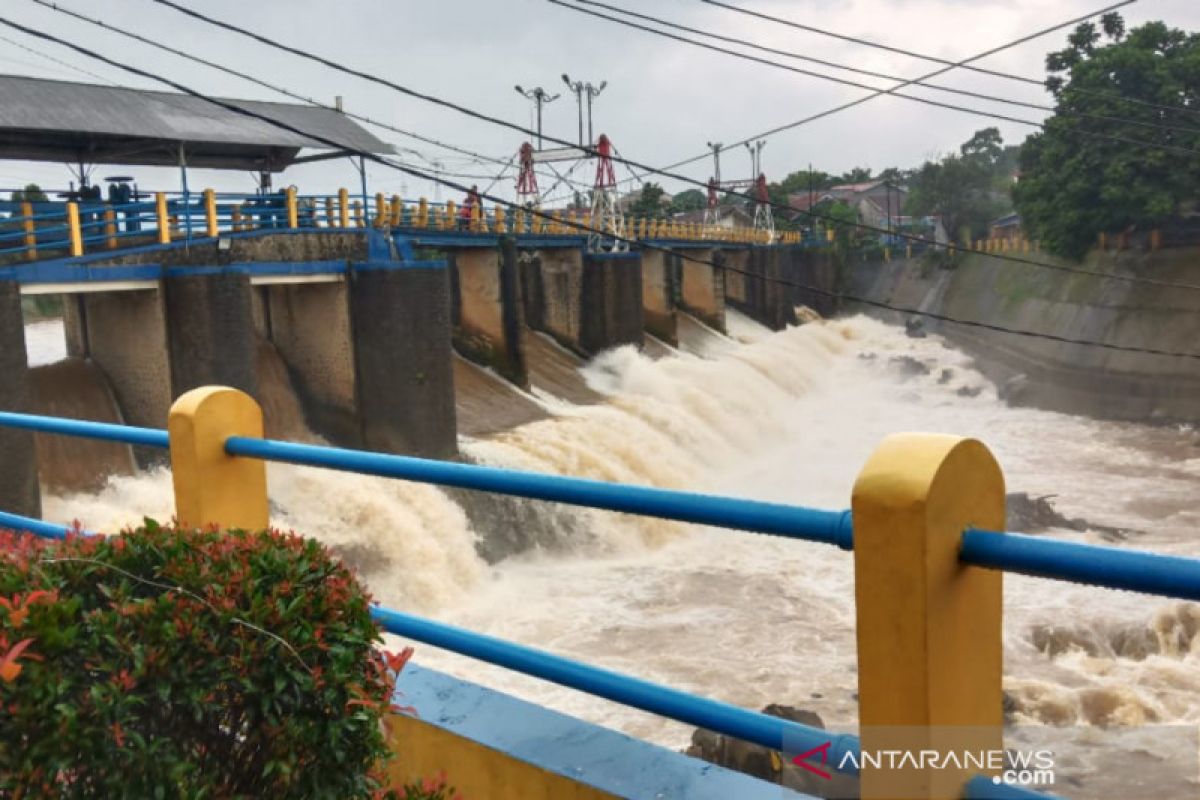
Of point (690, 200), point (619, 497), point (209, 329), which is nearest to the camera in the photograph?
point (619, 497)

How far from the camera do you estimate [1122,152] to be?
1259 inches

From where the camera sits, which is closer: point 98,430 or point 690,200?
point 98,430

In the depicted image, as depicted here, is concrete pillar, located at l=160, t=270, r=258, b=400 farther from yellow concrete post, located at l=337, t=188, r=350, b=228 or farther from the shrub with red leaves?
the shrub with red leaves

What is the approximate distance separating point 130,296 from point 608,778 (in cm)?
1416

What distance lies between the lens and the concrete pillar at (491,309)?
2219 centimetres

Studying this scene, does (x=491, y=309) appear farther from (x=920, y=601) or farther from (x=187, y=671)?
(x=920, y=601)

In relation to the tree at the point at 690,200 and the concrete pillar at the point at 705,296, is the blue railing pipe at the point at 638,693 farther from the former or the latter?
the tree at the point at 690,200

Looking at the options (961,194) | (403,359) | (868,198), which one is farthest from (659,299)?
(868,198)

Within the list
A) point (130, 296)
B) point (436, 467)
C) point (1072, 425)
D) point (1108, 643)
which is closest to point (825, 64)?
point (1108, 643)

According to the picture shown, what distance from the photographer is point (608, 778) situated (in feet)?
7.22

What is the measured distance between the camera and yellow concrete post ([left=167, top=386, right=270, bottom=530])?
108 inches

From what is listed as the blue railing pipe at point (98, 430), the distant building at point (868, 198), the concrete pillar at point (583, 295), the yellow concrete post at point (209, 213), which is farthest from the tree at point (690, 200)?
the blue railing pipe at point (98, 430)

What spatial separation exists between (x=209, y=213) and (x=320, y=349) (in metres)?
2.78

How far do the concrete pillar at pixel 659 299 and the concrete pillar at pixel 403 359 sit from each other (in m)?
16.1
